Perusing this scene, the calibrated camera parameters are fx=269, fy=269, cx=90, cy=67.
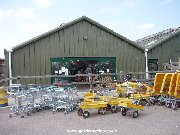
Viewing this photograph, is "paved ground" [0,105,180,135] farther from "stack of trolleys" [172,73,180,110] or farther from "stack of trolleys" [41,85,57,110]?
"stack of trolleys" [41,85,57,110]

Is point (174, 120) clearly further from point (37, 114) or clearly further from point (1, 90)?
point (1, 90)

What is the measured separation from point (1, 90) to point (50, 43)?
837cm

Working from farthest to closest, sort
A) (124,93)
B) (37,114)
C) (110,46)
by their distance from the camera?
(110,46)
(124,93)
(37,114)

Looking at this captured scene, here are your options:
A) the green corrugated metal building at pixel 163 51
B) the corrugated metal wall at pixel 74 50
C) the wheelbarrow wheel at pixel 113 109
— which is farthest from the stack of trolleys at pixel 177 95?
the green corrugated metal building at pixel 163 51

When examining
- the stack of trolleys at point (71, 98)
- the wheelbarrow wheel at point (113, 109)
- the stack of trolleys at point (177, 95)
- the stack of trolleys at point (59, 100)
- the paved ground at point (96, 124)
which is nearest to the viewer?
the paved ground at point (96, 124)

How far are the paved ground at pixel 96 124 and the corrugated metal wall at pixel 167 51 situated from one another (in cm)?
1198

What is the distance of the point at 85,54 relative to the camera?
790 inches

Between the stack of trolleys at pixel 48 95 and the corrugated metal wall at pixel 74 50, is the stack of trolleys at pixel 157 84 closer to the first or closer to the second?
the stack of trolleys at pixel 48 95

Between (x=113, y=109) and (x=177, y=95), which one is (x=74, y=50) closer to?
(x=113, y=109)

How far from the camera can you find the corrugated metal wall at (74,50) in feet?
63.2

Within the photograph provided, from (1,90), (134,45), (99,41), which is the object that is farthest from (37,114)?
(134,45)

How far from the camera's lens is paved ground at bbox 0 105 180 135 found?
7316mm

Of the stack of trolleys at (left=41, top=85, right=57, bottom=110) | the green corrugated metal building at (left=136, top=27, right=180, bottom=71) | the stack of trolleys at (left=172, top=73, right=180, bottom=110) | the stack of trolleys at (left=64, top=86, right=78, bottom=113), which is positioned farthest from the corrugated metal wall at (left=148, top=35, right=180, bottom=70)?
the stack of trolleys at (left=41, top=85, right=57, bottom=110)

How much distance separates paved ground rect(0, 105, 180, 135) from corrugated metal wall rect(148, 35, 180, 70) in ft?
39.3
